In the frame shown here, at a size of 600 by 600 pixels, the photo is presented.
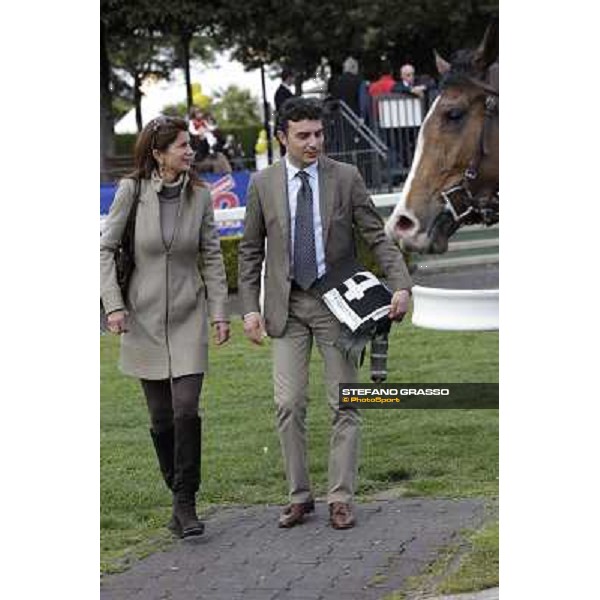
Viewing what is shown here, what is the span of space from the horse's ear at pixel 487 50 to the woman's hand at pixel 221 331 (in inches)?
57.7

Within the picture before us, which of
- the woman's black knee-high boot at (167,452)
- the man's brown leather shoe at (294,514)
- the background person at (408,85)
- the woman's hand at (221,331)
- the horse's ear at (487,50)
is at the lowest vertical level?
the man's brown leather shoe at (294,514)

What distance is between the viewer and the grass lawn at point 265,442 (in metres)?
7.40

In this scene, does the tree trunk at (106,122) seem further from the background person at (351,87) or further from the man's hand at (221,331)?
the man's hand at (221,331)

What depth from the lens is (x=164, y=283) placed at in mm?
6543

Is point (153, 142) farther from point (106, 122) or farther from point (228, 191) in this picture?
point (228, 191)

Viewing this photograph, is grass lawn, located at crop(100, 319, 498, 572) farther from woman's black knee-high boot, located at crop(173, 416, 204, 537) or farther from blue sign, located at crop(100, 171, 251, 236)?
blue sign, located at crop(100, 171, 251, 236)

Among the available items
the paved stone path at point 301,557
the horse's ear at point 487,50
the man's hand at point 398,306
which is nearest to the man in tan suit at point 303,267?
the man's hand at point 398,306

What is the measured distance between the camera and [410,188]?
6.01 metres

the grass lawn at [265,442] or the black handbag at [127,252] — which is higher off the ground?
the black handbag at [127,252]

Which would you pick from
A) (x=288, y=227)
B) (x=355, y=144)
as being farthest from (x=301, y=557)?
(x=355, y=144)

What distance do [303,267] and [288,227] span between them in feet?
0.54

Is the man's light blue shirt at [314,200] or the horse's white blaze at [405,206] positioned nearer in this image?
the horse's white blaze at [405,206]

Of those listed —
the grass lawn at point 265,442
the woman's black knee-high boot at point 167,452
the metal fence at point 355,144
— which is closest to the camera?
the woman's black knee-high boot at point 167,452
